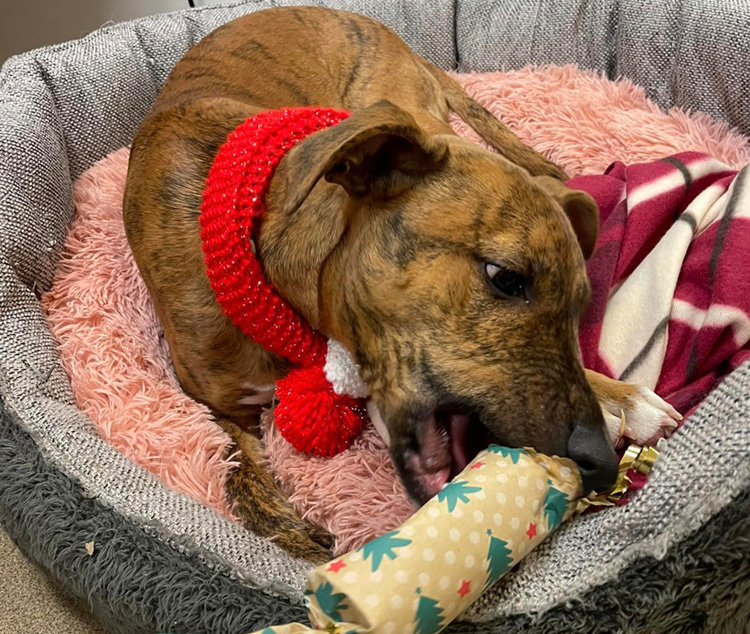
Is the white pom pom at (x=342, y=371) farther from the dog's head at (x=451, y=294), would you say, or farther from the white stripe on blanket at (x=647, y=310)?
the white stripe on blanket at (x=647, y=310)

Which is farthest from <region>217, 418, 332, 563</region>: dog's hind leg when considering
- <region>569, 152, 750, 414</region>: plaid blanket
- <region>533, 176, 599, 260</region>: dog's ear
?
<region>533, 176, 599, 260</region>: dog's ear

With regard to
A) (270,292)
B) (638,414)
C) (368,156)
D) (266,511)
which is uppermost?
(368,156)

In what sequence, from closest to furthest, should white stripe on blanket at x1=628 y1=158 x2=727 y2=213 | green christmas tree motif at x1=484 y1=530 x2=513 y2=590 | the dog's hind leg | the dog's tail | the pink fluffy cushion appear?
1. green christmas tree motif at x1=484 y1=530 x2=513 y2=590
2. the dog's hind leg
3. the pink fluffy cushion
4. white stripe on blanket at x1=628 y1=158 x2=727 y2=213
5. the dog's tail

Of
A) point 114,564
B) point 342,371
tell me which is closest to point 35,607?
point 114,564

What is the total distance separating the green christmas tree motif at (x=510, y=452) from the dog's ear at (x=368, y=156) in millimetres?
552

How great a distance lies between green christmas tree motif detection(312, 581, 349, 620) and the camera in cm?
88

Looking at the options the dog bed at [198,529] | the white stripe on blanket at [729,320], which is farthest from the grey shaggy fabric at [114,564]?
the white stripe on blanket at [729,320]

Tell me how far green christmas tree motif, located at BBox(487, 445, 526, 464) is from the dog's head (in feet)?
0.26

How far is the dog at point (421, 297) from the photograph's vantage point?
1292mm

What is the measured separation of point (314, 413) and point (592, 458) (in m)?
0.69

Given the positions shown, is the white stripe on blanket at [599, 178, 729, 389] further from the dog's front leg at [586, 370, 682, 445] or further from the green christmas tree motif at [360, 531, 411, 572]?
the green christmas tree motif at [360, 531, 411, 572]

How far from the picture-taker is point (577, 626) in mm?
1083

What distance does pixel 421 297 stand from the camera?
1310 mm

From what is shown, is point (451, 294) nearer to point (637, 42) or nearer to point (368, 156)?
point (368, 156)
